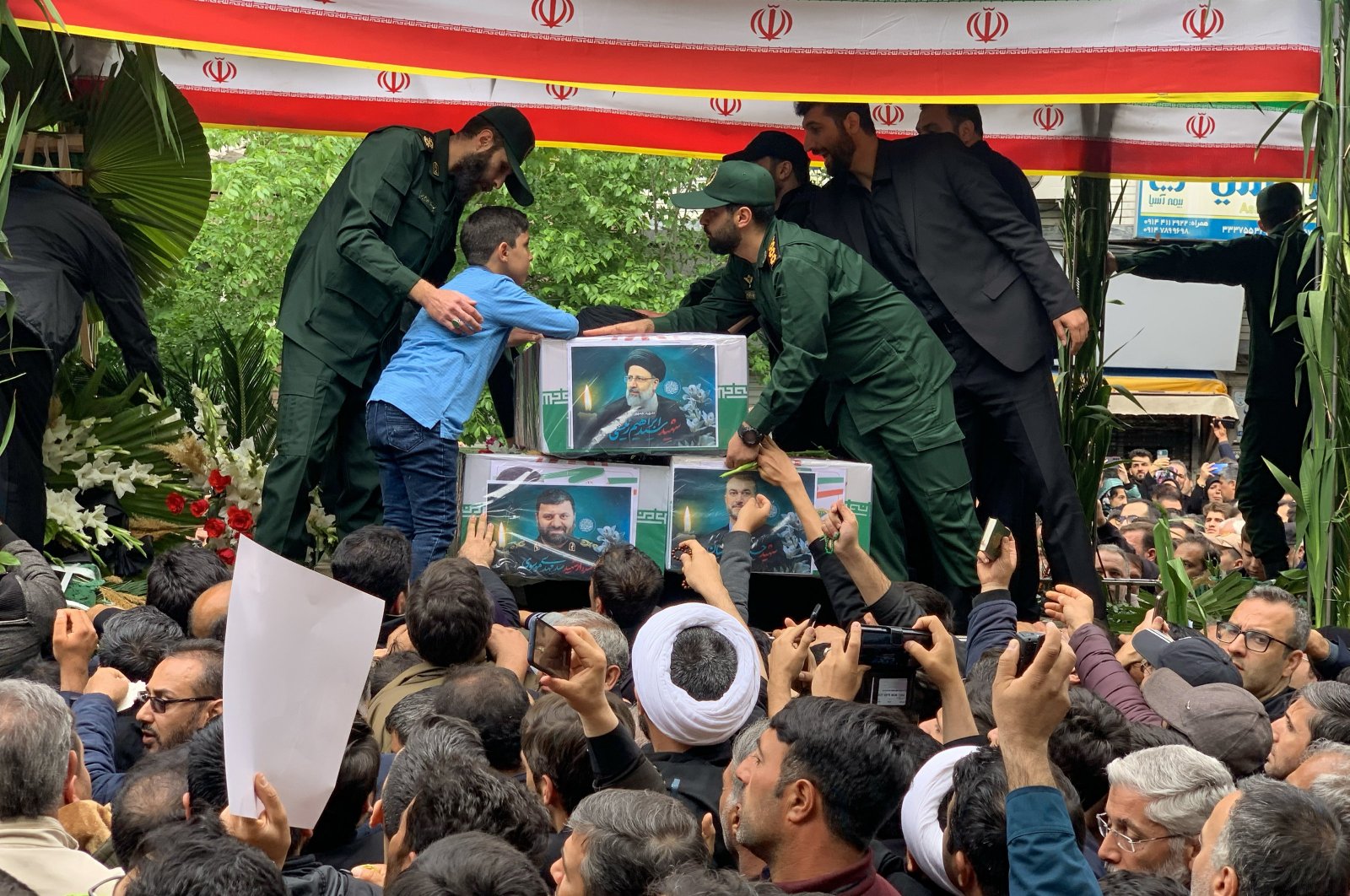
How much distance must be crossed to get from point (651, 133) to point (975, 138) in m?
2.30

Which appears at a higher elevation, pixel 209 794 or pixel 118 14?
pixel 118 14

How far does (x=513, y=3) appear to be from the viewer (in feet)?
21.7

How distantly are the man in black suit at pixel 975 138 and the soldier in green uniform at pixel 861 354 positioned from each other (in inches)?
38.7

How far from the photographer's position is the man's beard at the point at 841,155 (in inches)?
282

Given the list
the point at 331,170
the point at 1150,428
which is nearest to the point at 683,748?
the point at 331,170

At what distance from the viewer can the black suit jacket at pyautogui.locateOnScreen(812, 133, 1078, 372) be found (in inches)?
275

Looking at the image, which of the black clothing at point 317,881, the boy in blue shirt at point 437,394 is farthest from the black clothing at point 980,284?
the black clothing at point 317,881

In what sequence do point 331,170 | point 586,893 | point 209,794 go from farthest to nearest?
point 331,170 < point 209,794 < point 586,893

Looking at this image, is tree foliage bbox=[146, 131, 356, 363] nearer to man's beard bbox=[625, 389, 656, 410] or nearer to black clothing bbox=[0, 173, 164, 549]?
black clothing bbox=[0, 173, 164, 549]

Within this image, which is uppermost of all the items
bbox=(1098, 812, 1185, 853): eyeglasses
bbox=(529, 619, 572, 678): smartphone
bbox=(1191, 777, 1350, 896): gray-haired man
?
bbox=(529, 619, 572, 678): smartphone

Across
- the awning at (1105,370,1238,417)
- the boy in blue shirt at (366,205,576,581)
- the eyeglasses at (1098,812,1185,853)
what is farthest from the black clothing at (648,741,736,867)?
the awning at (1105,370,1238,417)

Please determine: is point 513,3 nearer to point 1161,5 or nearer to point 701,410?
point 701,410

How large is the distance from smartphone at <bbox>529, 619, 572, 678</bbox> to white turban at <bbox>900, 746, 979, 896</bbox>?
1065 mm

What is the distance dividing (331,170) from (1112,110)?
806 centimetres
